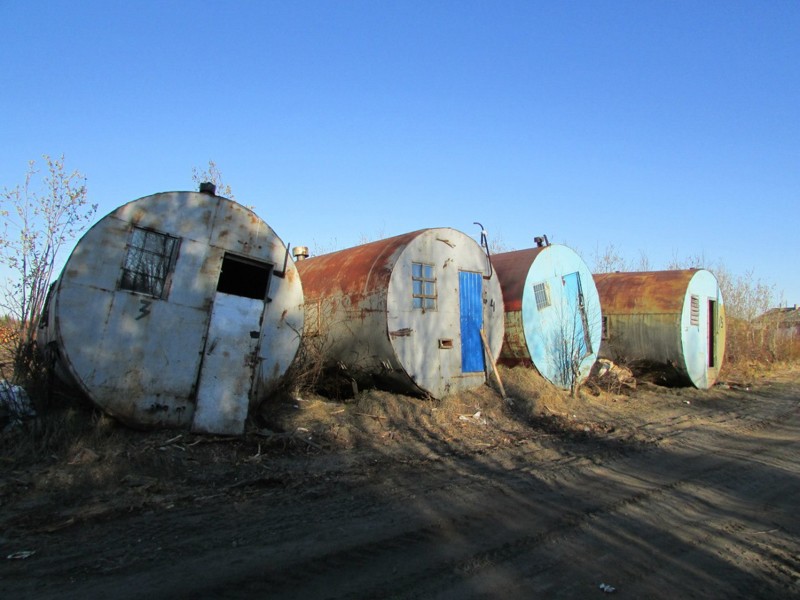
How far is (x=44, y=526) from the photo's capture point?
4.57 meters

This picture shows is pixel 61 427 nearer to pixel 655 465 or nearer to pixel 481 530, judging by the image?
pixel 481 530

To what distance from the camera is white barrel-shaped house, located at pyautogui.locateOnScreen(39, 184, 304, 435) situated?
661 centimetres

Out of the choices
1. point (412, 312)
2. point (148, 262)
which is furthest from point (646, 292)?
point (148, 262)

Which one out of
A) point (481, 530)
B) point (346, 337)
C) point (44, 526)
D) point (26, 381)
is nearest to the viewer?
point (44, 526)

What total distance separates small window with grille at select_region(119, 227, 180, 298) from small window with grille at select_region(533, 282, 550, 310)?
853 cm

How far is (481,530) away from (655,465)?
384cm

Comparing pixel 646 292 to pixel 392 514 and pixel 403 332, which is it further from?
pixel 392 514

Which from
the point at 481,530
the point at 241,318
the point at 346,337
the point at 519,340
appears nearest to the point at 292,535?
the point at 481,530

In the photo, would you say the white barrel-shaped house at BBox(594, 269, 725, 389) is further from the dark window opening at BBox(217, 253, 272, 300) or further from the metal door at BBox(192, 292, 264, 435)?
the metal door at BBox(192, 292, 264, 435)

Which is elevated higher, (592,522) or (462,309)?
(462,309)

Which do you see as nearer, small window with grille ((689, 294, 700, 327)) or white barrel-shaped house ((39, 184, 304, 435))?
white barrel-shaped house ((39, 184, 304, 435))

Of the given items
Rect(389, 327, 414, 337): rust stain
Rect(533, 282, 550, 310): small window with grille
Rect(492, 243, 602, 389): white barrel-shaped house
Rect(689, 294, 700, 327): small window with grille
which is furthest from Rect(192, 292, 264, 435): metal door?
Rect(689, 294, 700, 327): small window with grille

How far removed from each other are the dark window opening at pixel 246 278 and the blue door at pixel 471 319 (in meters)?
4.13

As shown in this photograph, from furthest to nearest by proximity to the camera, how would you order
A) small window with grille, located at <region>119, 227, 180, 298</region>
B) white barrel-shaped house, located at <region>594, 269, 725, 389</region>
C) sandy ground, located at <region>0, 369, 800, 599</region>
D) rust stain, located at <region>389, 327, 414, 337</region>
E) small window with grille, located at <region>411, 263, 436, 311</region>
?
white barrel-shaped house, located at <region>594, 269, 725, 389</region> < small window with grille, located at <region>411, 263, 436, 311</region> < rust stain, located at <region>389, 327, 414, 337</region> < small window with grille, located at <region>119, 227, 180, 298</region> < sandy ground, located at <region>0, 369, 800, 599</region>
